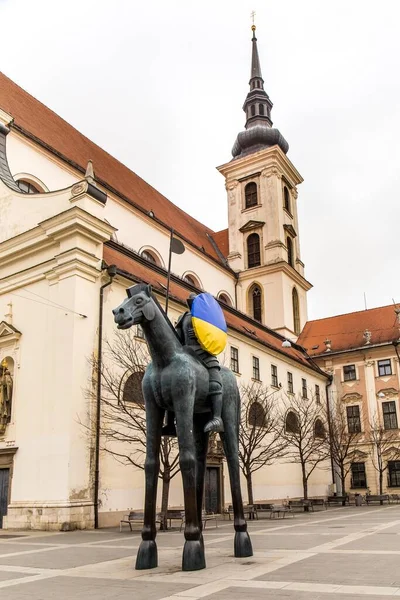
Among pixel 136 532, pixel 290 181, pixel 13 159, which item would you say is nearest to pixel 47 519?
pixel 136 532

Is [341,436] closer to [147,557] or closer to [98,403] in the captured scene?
[98,403]

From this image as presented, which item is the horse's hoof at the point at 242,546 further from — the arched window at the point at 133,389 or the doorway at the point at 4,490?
the doorway at the point at 4,490

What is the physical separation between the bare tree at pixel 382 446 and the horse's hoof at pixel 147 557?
33219 mm

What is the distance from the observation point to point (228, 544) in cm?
1130

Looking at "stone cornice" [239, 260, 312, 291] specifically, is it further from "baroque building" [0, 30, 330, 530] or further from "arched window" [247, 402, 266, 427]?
"arched window" [247, 402, 266, 427]

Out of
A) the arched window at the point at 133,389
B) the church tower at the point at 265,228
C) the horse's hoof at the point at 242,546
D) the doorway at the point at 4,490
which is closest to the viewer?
the horse's hoof at the point at 242,546

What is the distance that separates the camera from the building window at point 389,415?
39.8 meters

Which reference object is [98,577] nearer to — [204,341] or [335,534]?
[204,341]

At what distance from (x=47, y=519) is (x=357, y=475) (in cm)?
2876

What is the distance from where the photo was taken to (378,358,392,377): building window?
135ft

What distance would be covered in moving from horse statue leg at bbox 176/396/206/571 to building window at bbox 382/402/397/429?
35062 millimetres

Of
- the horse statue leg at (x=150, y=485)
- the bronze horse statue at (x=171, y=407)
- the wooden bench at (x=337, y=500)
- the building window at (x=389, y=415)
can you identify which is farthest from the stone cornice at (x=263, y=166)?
the horse statue leg at (x=150, y=485)

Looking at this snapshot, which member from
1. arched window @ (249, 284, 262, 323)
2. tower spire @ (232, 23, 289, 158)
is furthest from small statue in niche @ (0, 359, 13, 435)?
tower spire @ (232, 23, 289, 158)

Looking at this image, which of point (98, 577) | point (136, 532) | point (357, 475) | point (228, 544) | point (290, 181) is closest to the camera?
point (98, 577)
